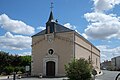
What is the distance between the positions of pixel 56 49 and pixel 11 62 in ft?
40.9

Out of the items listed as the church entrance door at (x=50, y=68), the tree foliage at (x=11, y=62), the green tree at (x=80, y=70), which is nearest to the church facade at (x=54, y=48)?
the church entrance door at (x=50, y=68)

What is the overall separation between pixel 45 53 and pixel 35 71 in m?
3.63

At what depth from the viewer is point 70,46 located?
123ft

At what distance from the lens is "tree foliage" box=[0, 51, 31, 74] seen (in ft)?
146

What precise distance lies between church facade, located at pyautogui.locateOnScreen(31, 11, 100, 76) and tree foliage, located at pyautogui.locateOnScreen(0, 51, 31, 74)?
5444 mm

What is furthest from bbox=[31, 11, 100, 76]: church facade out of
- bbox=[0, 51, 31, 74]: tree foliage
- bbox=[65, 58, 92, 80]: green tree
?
bbox=[65, 58, 92, 80]: green tree

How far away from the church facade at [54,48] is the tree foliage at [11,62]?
214 inches

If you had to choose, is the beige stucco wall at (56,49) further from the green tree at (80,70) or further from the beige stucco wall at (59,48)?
the green tree at (80,70)

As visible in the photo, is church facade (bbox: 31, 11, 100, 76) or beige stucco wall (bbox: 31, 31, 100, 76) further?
church facade (bbox: 31, 11, 100, 76)

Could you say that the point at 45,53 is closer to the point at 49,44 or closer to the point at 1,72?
the point at 49,44

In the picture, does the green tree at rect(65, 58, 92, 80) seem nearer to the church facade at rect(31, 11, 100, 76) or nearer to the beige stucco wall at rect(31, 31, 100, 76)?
the church facade at rect(31, 11, 100, 76)

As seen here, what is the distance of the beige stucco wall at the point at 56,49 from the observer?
37.6m

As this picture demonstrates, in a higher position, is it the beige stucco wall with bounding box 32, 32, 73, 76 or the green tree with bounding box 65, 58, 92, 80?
the beige stucco wall with bounding box 32, 32, 73, 76

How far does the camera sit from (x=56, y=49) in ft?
127
